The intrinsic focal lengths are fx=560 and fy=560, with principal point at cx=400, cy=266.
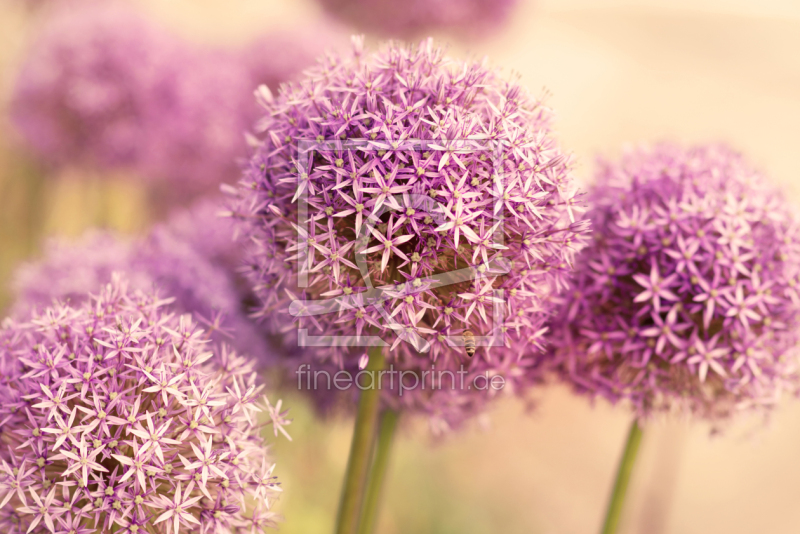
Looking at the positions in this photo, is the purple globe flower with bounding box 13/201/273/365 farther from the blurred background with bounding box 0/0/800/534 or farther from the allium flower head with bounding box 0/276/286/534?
the blurred background with bounding box 0/0/800/534

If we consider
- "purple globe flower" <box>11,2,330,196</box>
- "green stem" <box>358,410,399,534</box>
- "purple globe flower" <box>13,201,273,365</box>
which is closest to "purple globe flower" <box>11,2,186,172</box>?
"purple globe flower" <box>11,2,330,196</box>

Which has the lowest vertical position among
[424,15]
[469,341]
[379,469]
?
[379,469]

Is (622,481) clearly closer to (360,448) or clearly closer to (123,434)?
(360,448)

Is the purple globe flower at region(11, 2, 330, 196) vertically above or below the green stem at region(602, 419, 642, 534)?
above

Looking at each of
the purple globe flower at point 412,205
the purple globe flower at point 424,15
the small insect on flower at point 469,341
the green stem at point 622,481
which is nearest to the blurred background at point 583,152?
the purple globe flower at point 424,15

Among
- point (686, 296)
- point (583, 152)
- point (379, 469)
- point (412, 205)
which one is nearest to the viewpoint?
point (412, 205)

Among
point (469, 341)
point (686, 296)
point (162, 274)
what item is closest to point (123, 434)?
point (162, 274)

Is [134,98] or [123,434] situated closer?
[123,434]
